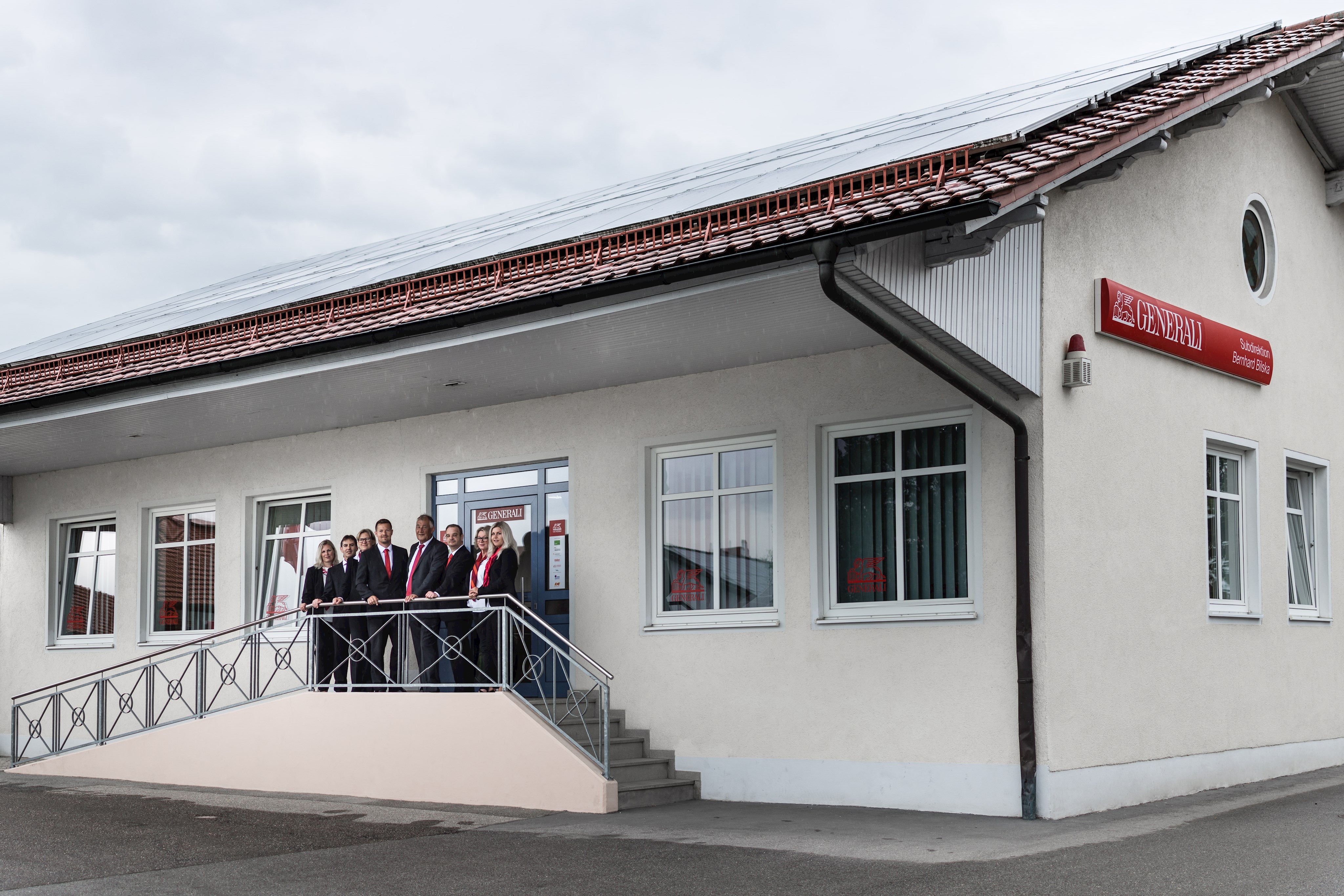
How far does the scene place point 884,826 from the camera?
911 centimetres

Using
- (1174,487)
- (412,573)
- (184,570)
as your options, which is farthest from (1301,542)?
(184,570)

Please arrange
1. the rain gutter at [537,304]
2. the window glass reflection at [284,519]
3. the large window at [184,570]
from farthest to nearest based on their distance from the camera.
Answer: the large window at [184,570] → the window glass reflection at [284,519] → the rain gutter at [537,304]

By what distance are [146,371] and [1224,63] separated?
9362 mm

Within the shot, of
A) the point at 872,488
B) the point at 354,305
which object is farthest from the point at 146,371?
the point at 872,488

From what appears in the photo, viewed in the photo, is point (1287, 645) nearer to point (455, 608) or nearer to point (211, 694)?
point (455, 608)

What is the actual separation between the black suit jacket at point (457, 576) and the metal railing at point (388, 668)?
12 cm

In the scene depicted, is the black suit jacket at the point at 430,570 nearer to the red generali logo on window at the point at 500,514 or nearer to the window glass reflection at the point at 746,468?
the red generali logo on window at the point at 500,514

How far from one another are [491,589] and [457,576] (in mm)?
424

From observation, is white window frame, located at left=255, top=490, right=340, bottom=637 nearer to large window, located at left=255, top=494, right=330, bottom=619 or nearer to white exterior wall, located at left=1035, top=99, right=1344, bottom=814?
large window, located at left=255, top=494, right=330, bottom=619

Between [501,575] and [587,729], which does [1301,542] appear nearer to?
[587,729]

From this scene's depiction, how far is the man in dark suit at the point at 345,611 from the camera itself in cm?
1195

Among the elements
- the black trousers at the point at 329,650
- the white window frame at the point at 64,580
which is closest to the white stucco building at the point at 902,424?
the black trousers at the point at 329,650

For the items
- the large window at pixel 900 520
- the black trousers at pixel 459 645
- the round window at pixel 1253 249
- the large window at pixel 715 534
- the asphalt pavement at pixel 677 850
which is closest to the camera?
the asphalt pavement at pixel 677 850

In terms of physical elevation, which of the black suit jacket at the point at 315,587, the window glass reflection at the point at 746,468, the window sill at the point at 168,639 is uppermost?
the window glass reflection at the point at 746,468
